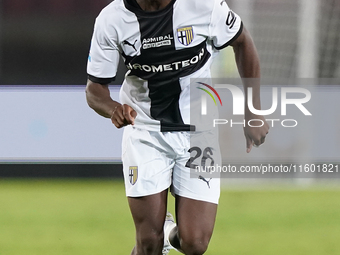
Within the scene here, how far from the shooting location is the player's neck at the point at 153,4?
3238 millimetres

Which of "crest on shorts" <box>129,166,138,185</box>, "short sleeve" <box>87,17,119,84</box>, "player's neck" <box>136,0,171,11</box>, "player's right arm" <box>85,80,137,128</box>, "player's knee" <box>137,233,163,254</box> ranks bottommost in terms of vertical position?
"player's knee" <box>137,233,163,254</box>

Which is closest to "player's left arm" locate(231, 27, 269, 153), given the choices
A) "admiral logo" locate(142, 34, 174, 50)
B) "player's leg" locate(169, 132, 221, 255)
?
"player's leg" locate(169, 132, 221, 255)

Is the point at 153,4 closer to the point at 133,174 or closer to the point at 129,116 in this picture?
the point at 129,116

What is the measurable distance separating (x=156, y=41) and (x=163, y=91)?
0.32 metres

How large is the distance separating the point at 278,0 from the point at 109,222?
4.14 m

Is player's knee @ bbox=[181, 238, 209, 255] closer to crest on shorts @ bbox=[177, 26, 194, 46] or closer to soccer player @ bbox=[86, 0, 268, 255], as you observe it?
soccer player @ bbox=[86, 0, 268, 255]

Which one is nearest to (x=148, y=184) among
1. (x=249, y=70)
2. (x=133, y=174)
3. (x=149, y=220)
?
(x=133, y=174)

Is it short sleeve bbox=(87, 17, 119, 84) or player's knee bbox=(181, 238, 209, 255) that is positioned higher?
short sleeve bbox=(87, 17, 119, 84)

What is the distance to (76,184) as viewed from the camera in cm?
805

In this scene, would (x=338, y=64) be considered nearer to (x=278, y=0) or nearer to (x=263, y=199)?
(x=278, y=0)

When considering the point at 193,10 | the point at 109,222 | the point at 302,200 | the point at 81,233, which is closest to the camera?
the point at 193,10

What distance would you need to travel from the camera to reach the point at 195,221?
3.30m

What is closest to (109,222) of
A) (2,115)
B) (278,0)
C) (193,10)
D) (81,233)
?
(81,233)

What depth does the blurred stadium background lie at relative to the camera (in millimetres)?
6348
